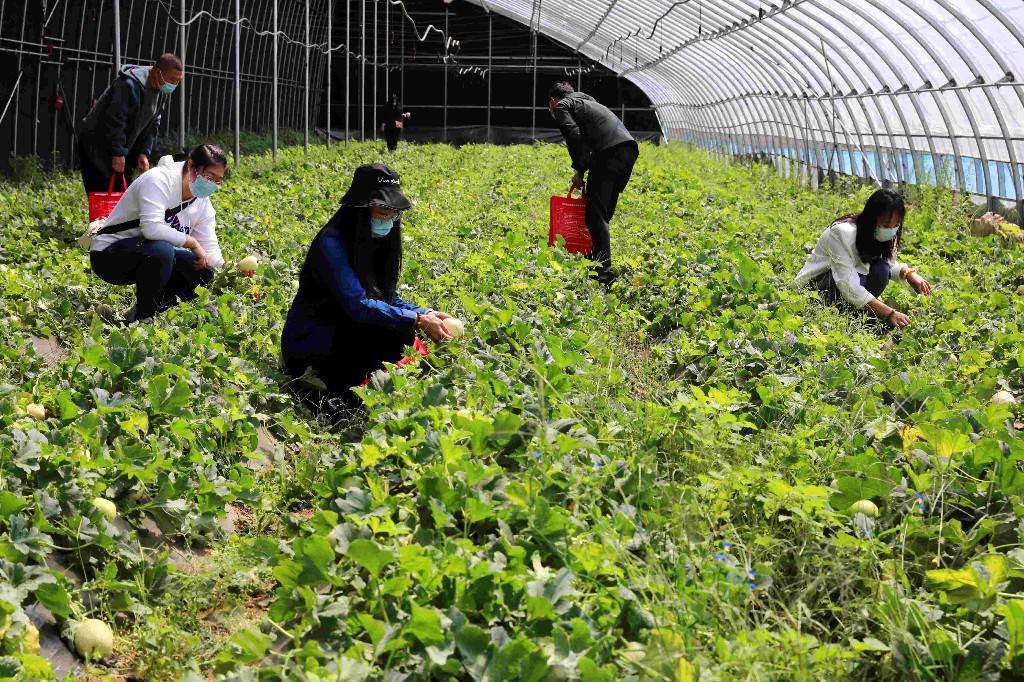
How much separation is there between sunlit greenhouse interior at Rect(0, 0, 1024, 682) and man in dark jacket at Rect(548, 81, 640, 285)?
0.11ft

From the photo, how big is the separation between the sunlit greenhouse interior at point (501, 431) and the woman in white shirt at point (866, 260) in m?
0.02

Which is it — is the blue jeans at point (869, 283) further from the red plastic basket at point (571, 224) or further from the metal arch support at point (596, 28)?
the metal arch support at point (596, 28)

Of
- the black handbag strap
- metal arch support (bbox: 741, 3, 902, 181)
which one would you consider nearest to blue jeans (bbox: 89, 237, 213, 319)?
the black handbag strap

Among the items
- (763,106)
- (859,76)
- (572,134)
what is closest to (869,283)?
(572,134)

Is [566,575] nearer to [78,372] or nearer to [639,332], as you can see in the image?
[78,372]

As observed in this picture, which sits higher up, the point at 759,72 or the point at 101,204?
the point at 759,72

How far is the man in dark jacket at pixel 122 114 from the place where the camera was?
8.62 metres

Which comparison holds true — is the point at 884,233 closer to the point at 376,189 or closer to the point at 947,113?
the point at 376,189

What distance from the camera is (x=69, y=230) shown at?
923cm

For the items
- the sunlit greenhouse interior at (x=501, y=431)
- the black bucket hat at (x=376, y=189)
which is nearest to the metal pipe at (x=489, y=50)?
the sunlit greenhouse interior at (x=501, y=431)

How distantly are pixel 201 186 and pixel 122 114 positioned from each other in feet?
7.45

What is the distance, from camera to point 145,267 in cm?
672

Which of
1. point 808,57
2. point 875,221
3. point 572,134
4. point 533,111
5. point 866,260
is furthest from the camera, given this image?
point 533,111

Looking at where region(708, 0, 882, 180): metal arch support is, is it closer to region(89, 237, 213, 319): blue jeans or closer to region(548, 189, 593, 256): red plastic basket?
region(548, 189, 593, 256): red plastic basket
